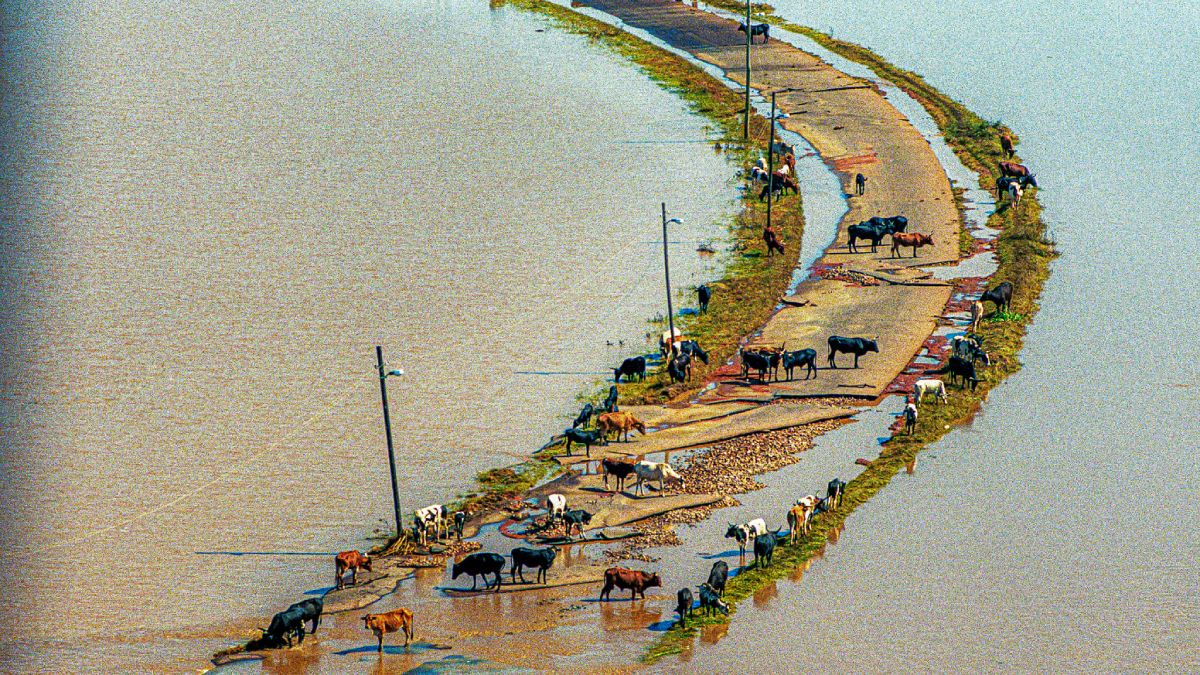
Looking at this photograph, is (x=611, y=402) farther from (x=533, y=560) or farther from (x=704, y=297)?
(x=704, y=297)

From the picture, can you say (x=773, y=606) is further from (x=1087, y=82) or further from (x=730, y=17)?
(x=730, y=17)

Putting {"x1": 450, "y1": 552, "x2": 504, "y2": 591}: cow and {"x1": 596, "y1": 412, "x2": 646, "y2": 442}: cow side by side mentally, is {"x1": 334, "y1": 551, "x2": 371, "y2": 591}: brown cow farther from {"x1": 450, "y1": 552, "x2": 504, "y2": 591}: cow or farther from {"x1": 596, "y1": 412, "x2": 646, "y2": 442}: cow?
{"x1": 596, "y1": 412, "x2": 646, "y2": 442}: cow

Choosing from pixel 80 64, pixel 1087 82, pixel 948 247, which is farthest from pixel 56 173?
pixel 1087 82

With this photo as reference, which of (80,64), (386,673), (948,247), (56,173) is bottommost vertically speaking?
(386,673)

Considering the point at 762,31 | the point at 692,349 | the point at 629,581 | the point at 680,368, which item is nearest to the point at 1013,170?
the point at 692,349

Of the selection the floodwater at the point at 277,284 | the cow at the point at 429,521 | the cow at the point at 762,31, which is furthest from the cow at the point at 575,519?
the cow at the point at 762,31

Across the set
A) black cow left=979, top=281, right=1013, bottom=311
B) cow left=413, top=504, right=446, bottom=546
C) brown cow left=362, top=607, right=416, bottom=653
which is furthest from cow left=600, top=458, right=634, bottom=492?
black cow left=979, top=281, right=1013, bottom=311
